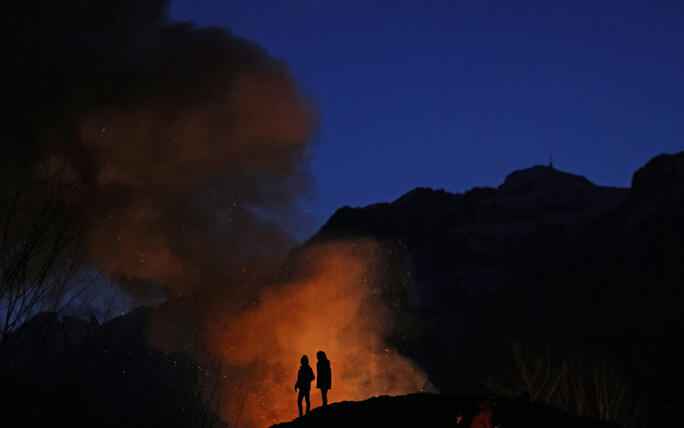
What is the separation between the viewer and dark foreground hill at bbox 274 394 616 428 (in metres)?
18.4

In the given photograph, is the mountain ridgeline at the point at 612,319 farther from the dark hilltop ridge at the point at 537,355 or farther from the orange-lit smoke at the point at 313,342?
the orange-lit smoke at the point at 313,342

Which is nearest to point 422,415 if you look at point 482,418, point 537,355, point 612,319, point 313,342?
point 482,418

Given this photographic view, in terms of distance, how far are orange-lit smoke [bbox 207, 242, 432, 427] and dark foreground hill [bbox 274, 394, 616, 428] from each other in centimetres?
773

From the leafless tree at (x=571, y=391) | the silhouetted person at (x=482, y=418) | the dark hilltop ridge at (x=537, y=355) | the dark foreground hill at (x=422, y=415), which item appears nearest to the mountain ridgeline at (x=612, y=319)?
the dark hilltop ridge at (x=537, y=355)

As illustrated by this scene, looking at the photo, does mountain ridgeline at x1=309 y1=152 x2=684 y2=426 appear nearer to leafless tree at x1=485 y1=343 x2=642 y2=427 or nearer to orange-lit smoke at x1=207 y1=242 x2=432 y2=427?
leafless tree at x1=485 y1=343 x2=642 y2=427

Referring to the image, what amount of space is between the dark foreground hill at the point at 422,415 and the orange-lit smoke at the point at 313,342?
773cm

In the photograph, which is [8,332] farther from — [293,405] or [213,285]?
[213,285]

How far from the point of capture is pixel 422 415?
1888 cm

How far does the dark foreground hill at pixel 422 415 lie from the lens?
60.5 feet

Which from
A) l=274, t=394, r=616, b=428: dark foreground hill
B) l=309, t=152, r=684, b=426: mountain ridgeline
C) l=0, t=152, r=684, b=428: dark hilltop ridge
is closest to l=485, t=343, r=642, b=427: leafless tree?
l=0, t=152, r=684, b=428: dark hilltop ridge

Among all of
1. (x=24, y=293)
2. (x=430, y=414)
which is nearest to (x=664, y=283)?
(x=430, y=414)

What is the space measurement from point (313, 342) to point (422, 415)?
12307 mm

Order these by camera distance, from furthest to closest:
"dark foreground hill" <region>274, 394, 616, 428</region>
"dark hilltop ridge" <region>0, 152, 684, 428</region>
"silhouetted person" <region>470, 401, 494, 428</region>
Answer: "dark foreground hill" <region>274, 394, 616, 428</region>
"dark hilltop ridge" <region>0, 152, 684, 428</region>
"silhouetted person" <region>470, 401, 494, 428</region>

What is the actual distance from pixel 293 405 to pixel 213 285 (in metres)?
8.48
